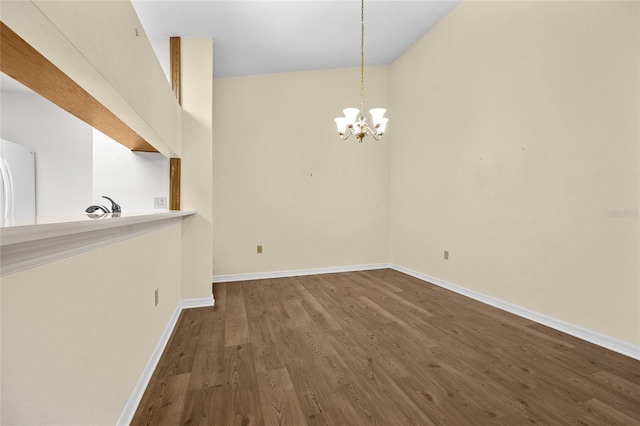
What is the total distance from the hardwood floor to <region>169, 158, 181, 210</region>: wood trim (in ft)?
3.78

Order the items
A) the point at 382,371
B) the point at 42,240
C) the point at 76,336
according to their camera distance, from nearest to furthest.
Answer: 1. the point at 42,240
2. the point at 76,336
3. the point at 382,371

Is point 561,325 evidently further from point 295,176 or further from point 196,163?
point 196,163

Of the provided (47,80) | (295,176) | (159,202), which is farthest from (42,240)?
(295,176)

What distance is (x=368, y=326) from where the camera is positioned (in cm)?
265

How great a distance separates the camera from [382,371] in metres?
1.92

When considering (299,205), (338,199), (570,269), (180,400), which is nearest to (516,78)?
(570,269)

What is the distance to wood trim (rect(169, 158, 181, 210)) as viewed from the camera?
3.13m

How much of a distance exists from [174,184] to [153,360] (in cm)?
179

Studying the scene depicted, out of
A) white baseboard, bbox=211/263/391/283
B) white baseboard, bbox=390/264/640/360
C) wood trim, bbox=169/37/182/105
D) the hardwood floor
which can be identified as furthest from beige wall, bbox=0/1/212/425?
white baseboard, bbox=390/264/640/360

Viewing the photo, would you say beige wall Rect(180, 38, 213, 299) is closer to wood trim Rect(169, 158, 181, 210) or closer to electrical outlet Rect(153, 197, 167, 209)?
wood trim Rect(169, 158, 181, 210)

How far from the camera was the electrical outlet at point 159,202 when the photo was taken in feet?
10.1

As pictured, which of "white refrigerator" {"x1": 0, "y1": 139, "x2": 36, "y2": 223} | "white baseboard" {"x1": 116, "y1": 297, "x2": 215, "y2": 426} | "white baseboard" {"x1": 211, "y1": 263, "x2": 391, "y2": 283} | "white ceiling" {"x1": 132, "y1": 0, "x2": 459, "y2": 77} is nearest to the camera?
"white baseboard" {"x1": 116, "y1": 297, "x2": 215, "y2": 426}

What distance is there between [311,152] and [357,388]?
3591 mm

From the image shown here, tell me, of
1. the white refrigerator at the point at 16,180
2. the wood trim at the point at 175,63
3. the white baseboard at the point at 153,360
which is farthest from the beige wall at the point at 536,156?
the white refrigerator at the point at 16,180
